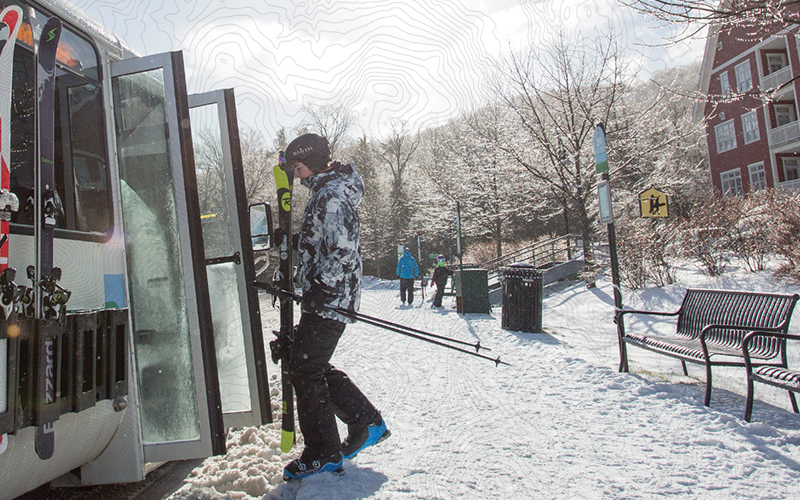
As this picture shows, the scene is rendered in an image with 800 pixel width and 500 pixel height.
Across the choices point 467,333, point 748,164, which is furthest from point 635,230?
point 748,164

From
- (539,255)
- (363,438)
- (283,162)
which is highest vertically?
(283,162)

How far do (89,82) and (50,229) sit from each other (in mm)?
1046

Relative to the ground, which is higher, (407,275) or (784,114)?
(784,114)

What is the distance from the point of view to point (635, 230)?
→ 11.8 metres

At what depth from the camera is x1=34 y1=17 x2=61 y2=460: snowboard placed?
2.00 m

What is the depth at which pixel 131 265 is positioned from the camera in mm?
2824

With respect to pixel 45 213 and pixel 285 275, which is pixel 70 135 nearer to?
pixel 45 213

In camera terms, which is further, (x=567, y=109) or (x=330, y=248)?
(x=567, y=109)

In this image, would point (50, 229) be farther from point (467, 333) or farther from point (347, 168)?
point (467, 333)

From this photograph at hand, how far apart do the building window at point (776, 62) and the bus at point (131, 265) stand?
29829 mm

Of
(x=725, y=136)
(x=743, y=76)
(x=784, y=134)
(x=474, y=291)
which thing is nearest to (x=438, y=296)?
(x=474, y=291)

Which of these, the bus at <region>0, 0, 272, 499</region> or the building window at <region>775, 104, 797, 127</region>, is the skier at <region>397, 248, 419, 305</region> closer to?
the bus at <region>0, 0, 272, 499</region>

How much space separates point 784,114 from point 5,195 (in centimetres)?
3280

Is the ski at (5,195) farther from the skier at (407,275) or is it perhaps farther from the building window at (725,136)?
the building window at (725,136)
